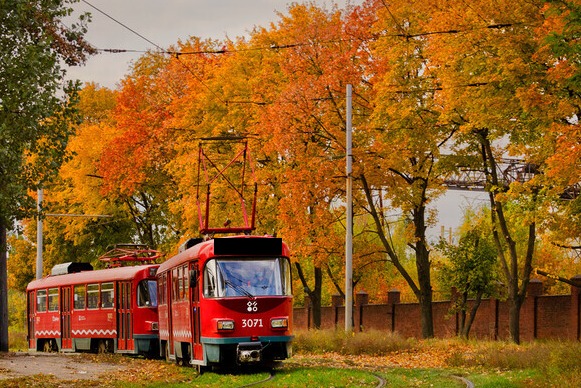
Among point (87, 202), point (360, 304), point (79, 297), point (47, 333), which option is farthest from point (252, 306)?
point (87, 202)

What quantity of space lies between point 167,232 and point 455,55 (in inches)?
1101

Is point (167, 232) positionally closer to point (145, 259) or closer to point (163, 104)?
point (163, 104)

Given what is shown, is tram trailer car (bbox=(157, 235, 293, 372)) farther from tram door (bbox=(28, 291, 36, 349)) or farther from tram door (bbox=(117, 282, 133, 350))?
tram door (bbox=(28, 291, 36, 349))

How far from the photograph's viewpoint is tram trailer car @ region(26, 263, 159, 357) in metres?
34.8

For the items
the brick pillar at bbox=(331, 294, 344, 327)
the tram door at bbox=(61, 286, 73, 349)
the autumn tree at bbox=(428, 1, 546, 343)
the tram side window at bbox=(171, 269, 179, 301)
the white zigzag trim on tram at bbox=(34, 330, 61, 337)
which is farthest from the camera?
the brick pillar at bbox=(331, 294, 344, 327)

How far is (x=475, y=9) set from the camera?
32.4 metres

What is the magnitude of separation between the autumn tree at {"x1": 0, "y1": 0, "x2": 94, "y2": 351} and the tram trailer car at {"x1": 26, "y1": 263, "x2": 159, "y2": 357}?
6.84 metres

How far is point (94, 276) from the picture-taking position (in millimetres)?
38969

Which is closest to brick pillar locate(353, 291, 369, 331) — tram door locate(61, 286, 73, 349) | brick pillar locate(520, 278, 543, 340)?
brick pillar locate(520, 278, 543, 340)

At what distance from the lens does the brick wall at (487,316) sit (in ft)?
138

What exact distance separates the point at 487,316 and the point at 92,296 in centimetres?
1710

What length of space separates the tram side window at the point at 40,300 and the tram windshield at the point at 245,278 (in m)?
22.3

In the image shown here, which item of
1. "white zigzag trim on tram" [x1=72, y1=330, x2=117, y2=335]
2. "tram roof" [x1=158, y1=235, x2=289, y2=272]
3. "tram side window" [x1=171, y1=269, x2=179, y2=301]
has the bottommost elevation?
"white zigzag trim on tram" [x1=72, y1=330, x2=117, y2=335]

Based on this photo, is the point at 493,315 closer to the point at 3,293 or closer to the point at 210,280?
the point at 3,293
